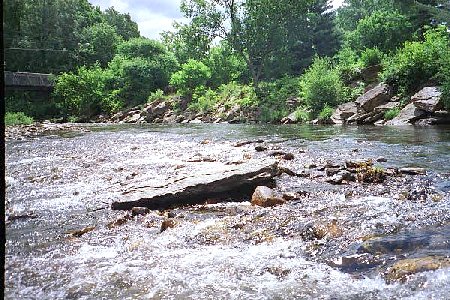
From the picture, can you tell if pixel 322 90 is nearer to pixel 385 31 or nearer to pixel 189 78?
pixel 385 31

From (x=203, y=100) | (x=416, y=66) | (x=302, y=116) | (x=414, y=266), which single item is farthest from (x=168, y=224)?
(x=203, y=100)

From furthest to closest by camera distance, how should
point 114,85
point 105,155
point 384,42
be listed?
1. point 114,85
2. point 384,42
3. point 105,155

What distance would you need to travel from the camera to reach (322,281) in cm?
360

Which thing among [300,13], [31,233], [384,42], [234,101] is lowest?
[31,233]

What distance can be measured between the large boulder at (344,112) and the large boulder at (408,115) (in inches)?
127

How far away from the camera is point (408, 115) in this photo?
66.8 ft

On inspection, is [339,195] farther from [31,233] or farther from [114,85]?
[114,85]

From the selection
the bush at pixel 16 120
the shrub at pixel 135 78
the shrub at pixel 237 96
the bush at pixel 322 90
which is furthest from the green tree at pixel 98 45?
the bush at pixel 322 90

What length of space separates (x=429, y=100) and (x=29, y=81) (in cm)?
3934

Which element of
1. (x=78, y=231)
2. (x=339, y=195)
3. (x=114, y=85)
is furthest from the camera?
(x=114, y=85)

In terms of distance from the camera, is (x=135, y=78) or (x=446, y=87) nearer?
(x=446, y=87)

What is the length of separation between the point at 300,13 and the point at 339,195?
3903 cm

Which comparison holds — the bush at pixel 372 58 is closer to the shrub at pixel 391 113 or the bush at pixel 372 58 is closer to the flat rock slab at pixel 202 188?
the shrub at pixel 391 113

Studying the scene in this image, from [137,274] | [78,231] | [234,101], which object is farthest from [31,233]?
[234,101]
